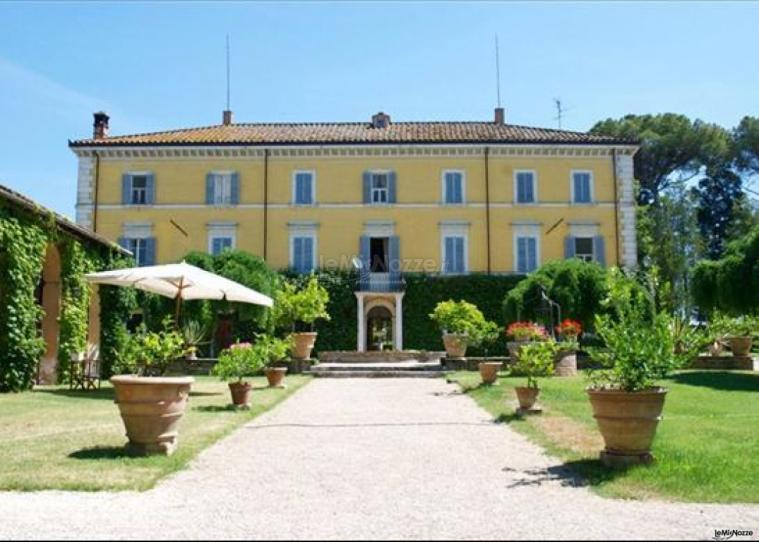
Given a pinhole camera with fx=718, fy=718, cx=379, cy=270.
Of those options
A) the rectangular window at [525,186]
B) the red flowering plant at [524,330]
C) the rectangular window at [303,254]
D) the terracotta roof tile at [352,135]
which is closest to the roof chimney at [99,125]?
the terracotta roof tile at [352,135]

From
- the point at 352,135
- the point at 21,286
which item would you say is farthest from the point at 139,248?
the point at 21,286

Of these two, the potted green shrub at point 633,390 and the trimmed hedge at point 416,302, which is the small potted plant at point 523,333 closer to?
the potted green shrub at point 633,390

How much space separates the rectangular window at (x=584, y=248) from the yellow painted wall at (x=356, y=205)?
68 centimetres

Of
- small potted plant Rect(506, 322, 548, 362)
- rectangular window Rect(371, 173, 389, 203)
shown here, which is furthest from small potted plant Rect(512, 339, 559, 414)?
rectangular window Rect(371, 173, 389, 203)

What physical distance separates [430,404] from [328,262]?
58.7 ft

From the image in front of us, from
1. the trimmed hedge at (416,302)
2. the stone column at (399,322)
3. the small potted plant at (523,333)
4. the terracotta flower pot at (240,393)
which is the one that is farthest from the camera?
the stone column at (399,322)

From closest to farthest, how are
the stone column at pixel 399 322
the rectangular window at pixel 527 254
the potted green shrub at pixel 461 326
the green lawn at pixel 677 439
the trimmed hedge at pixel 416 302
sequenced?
the green lawn at pixel 677 439 < the potted green shrub at pixel 461 326 < the trimmed hedge at pixel 416 302 < the stone column at pixel 399 322 < the rectangular window at pixel 527 254

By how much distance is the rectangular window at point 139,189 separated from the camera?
29609 millimetres

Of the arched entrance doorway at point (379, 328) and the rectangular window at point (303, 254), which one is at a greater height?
the rectangular window at point (303, 254)

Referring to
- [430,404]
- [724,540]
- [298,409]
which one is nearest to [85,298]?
[298,409]

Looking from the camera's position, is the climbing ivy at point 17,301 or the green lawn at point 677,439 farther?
the climbing ivy at point 17,301

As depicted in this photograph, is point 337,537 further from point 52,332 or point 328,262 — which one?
point 328,262

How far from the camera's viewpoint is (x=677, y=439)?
7.88 m

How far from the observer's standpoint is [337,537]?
13.8 feet
